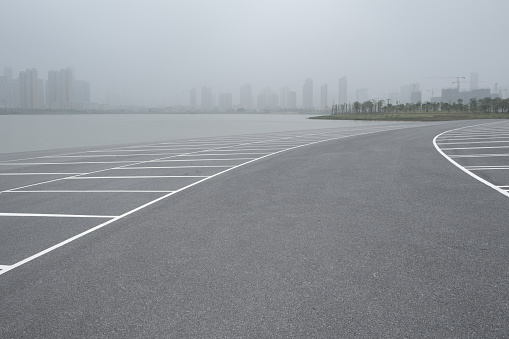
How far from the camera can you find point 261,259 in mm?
4289

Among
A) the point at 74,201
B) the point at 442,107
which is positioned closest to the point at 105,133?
the point at 74,201

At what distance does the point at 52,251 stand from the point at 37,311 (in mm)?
1601

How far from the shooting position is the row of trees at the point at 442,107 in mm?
105438

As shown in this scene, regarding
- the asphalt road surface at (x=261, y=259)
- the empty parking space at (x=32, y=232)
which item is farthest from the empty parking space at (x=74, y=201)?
the empty parking space at (x=32, y=232)

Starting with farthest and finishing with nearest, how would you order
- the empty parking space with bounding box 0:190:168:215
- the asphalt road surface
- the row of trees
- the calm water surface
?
the row of trees → the calm water surface → the empty parking space with bounding box 0:190:168:215 → the asphalt road surface

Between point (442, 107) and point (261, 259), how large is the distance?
444 ft

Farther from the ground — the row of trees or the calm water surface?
the row of trees

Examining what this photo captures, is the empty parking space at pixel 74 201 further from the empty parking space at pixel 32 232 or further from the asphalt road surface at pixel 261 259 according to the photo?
the empty parking space at pixel 32 232

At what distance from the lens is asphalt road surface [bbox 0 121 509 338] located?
305cm

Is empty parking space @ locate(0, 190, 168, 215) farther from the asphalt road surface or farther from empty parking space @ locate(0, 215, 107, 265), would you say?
empty parking space @ locate(0, 215, 107, 265)

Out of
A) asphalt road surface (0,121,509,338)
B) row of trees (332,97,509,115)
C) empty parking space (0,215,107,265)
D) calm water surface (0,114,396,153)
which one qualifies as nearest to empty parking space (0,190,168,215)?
asphalt road surface (0,121,509,338)

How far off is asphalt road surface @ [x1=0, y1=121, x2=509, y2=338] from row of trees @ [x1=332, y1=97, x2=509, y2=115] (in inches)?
4519

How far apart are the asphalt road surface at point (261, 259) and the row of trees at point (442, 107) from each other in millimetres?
114795

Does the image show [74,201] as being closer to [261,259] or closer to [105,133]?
[261,259]
